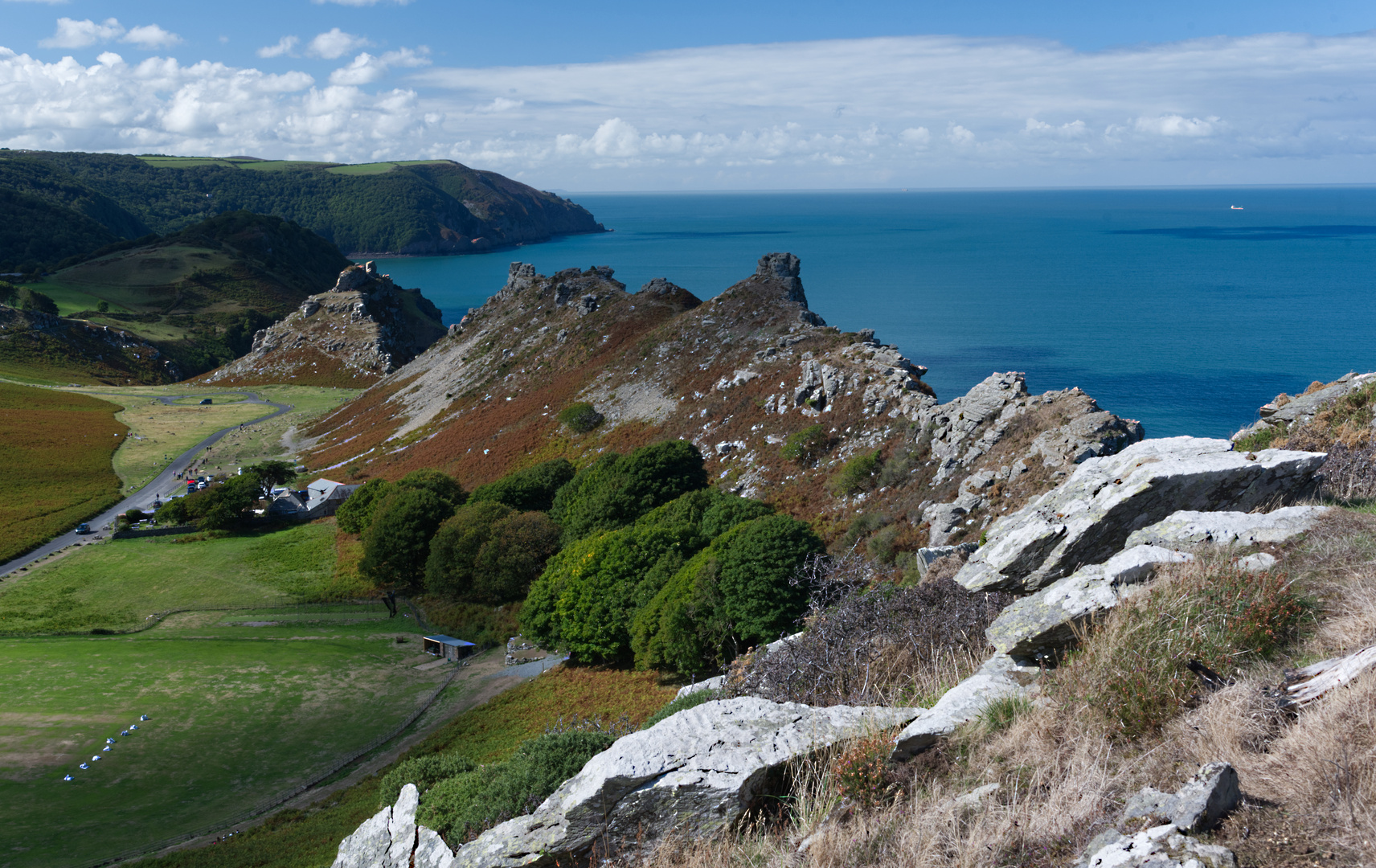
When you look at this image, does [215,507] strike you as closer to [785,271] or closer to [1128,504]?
[785,271]

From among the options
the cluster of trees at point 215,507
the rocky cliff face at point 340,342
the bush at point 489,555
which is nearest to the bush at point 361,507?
the cluster of trees at point 215,507

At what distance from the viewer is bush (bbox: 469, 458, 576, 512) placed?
2020 inches

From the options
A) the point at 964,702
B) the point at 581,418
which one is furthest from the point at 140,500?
the point at 964,702

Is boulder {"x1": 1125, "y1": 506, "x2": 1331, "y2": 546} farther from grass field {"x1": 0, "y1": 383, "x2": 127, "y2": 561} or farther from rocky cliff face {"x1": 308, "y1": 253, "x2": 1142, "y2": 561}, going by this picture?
grass field {"x1": 0, "y1": 383, "x2": 127, "y2": 561}

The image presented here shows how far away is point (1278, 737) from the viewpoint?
22.8 ft

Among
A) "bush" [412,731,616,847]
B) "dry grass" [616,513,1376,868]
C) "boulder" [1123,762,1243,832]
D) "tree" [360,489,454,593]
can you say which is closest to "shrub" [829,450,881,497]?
"tree" [360,489,454,593]

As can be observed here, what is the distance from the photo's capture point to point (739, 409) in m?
53.1

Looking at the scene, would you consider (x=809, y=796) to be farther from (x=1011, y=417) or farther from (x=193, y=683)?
(x=193, y=683)

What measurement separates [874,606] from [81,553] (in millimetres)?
67802

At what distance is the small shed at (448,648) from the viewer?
1565 inches

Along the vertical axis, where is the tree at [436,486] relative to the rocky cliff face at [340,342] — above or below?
below

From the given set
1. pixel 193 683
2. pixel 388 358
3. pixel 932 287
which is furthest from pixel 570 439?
pixel 932 287

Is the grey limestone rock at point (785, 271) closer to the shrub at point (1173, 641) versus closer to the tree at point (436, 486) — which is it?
the tree at point (436, 486)

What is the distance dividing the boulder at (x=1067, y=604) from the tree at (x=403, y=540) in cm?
4492
